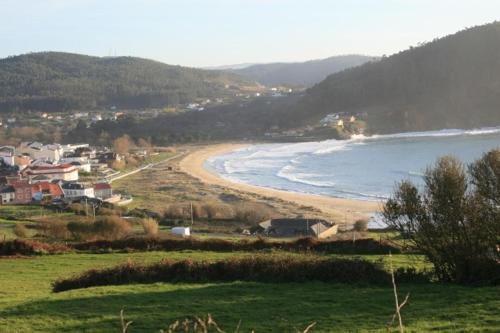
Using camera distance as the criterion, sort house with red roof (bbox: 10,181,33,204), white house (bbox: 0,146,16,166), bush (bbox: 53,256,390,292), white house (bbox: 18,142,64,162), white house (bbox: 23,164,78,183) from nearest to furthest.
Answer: bush (bbox: 53,256,390,292), house with red roof (bbox: 10,181,33,204), white house (bbox: 23,164,78,183), white house (bbox: 0,146,16,166), white house (bbox: 18,142,64,162)

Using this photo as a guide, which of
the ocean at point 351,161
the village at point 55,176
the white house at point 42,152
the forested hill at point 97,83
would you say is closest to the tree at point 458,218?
the ocean at point 351,161

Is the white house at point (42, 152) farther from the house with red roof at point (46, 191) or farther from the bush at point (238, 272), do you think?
the bush at point (238, 272)

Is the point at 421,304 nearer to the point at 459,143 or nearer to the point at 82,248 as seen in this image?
the point at 82,248

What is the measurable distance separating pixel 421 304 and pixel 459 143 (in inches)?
2279

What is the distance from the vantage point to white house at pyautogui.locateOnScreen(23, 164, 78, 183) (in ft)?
146

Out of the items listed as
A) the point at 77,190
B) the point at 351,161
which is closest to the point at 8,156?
the point at 77,190

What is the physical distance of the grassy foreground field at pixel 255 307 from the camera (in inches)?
322

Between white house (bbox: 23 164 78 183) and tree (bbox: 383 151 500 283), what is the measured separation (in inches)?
1430

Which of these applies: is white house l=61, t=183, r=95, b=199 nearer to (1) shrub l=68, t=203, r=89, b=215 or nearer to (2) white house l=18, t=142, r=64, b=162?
(1) shrub l=68, t=203, r=89, b=215

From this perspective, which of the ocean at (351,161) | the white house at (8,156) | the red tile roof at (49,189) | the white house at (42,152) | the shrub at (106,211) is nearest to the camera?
the shrub at (106,211)

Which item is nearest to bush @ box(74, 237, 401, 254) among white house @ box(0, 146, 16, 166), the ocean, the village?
the ocean

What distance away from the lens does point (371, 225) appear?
2778 centimetres

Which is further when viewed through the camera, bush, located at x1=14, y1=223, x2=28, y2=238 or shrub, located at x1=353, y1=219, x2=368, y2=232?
shrub, located at x1=353, y1=219, x2=368, y2=232

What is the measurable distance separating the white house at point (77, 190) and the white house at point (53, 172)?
6054mm
